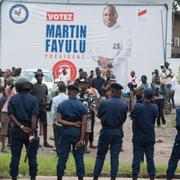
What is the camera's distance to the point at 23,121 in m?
12.6

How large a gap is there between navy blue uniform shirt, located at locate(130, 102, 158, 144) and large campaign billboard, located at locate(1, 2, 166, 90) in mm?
21914

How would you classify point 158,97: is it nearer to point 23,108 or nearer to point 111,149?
point 111,149

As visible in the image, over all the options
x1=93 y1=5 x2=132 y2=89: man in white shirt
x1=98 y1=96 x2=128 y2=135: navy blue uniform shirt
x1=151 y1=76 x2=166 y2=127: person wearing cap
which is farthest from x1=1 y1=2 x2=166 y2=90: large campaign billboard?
x1=98 y1=96 x2=128 y2=135: navy blue uniform shirt

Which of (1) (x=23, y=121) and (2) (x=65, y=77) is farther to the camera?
(2) (x=65, y=77)

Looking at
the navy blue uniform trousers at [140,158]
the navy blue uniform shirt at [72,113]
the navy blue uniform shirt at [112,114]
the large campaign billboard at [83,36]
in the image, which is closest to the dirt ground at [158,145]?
the navy blue uniform trousers at [140,158]

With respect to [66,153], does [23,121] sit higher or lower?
higher

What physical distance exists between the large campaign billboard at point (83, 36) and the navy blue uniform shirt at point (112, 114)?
22286 mm

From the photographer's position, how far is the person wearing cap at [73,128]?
12862mm

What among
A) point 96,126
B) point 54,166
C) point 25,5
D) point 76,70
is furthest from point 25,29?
point 54,166

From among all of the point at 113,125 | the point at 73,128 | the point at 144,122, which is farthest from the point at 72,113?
the point at 144,122

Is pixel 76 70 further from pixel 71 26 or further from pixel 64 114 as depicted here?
pixel 64 114

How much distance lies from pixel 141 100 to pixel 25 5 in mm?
23134

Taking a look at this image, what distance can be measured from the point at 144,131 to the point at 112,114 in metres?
0.80

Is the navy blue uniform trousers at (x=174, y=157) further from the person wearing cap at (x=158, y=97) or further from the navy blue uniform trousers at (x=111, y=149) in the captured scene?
the person wearing cap at (x=158, y=97)
